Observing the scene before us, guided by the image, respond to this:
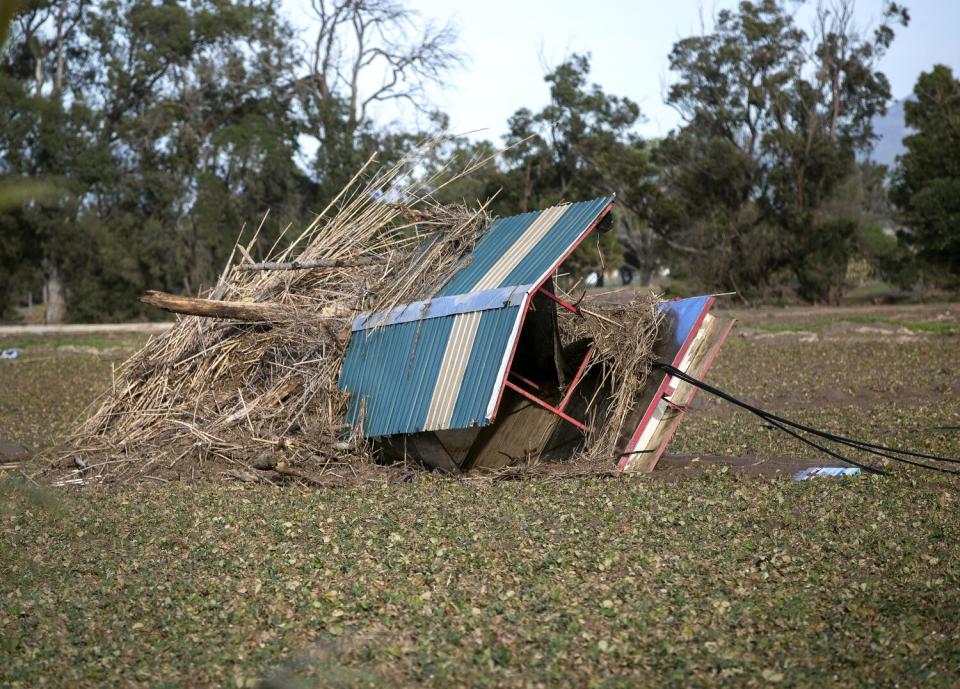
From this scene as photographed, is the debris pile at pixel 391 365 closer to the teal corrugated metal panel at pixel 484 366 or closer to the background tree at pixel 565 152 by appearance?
the teal corrugated metal panel at pixel 484 366

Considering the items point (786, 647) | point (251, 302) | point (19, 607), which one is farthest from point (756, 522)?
point (251, 302)

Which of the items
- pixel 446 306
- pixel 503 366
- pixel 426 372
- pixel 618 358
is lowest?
pixel 426 372

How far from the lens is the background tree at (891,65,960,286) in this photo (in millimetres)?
34250

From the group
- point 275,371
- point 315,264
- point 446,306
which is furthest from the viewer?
point 315,264

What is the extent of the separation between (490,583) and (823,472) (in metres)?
4.75

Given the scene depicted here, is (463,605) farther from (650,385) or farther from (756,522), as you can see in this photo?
(650,385)

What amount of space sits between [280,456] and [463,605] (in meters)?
4.82

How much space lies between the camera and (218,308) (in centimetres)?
1194

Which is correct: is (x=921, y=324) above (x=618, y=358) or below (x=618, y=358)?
above

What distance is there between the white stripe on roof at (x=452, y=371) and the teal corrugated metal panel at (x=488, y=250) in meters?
0.63


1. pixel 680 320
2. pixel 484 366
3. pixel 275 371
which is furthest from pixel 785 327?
pixel 484 366

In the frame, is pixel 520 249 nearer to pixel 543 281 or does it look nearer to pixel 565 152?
pixel 543 281

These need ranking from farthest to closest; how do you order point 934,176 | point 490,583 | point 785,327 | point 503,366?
point 934,176
point 785,327
point 503,366
point 490,583

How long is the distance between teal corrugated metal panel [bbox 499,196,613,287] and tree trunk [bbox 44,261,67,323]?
127ft
